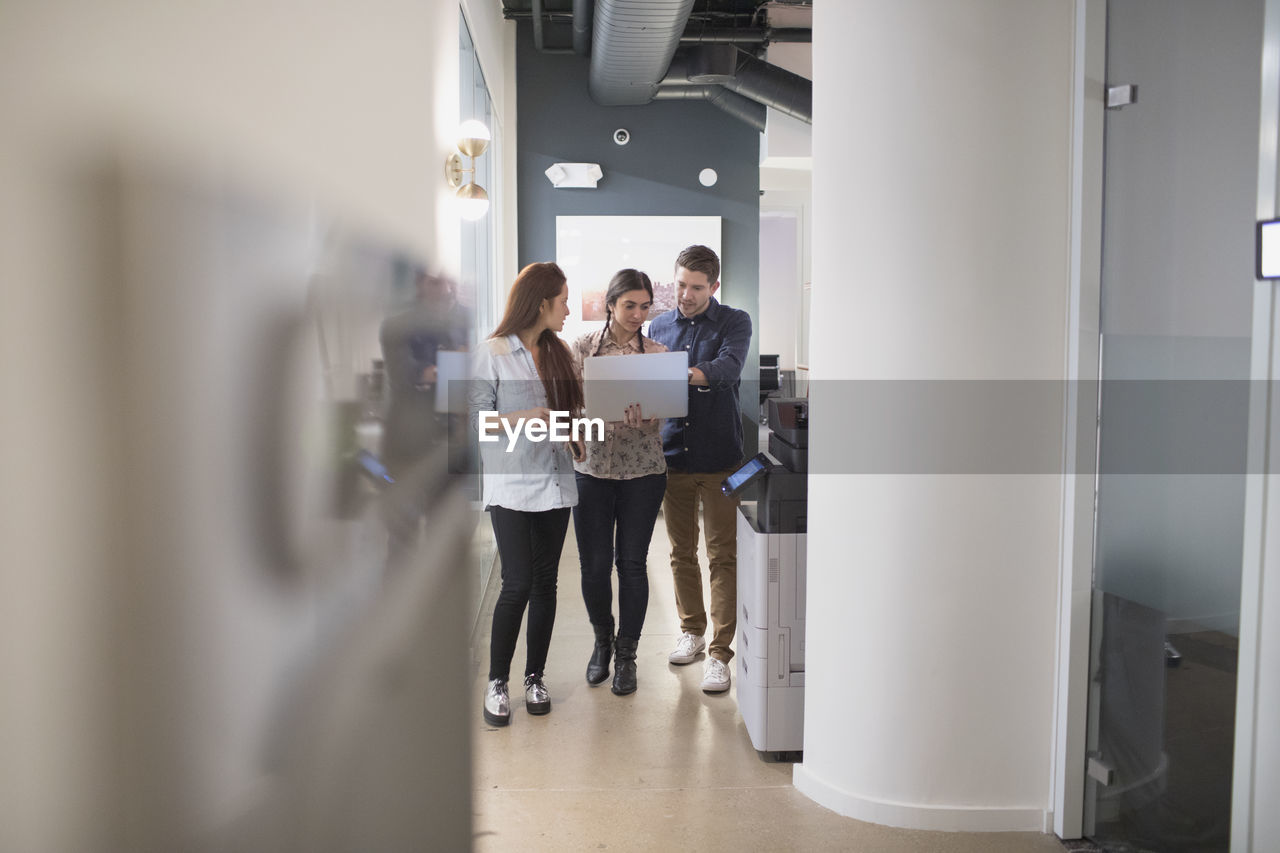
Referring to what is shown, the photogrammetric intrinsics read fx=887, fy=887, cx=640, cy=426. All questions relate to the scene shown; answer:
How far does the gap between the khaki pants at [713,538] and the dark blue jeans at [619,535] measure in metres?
0.16

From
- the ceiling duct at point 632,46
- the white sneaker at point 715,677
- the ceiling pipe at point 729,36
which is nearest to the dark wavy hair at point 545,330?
the white sneaker at point 715,677

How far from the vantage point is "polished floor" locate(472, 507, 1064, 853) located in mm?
1734

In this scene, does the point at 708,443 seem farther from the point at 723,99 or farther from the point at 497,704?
the point at 723,99

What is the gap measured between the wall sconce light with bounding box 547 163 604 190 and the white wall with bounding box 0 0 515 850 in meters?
5.15

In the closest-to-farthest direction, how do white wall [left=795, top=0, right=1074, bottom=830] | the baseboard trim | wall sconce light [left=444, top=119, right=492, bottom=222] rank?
white wall [left=795, top=0, right=1074, bottom=830], the baseboard trim, wall sconce light [left=444, top=119, right=492, bottom=222]

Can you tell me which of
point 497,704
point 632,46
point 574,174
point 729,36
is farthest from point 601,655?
point 729,36

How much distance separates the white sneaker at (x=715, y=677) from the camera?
102 inches

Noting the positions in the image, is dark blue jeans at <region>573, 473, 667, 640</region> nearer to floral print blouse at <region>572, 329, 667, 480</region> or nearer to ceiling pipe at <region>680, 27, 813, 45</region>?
floral print blouse at <region>572, 329, 667, 480</region>

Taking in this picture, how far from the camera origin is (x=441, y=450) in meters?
0.26

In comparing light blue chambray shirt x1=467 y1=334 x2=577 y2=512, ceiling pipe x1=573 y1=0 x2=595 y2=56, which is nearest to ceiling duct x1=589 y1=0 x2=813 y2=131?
ceiling pipe x1=573 y1=0 x2=595 y2=56

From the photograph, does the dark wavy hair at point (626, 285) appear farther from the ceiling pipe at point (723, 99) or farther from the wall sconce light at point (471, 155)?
the ceiling pipe at point (723, 99)

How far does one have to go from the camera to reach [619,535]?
253cm

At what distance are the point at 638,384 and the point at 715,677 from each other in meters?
0.92

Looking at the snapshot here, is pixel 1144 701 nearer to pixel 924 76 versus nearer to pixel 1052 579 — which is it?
pixel 1052 579
